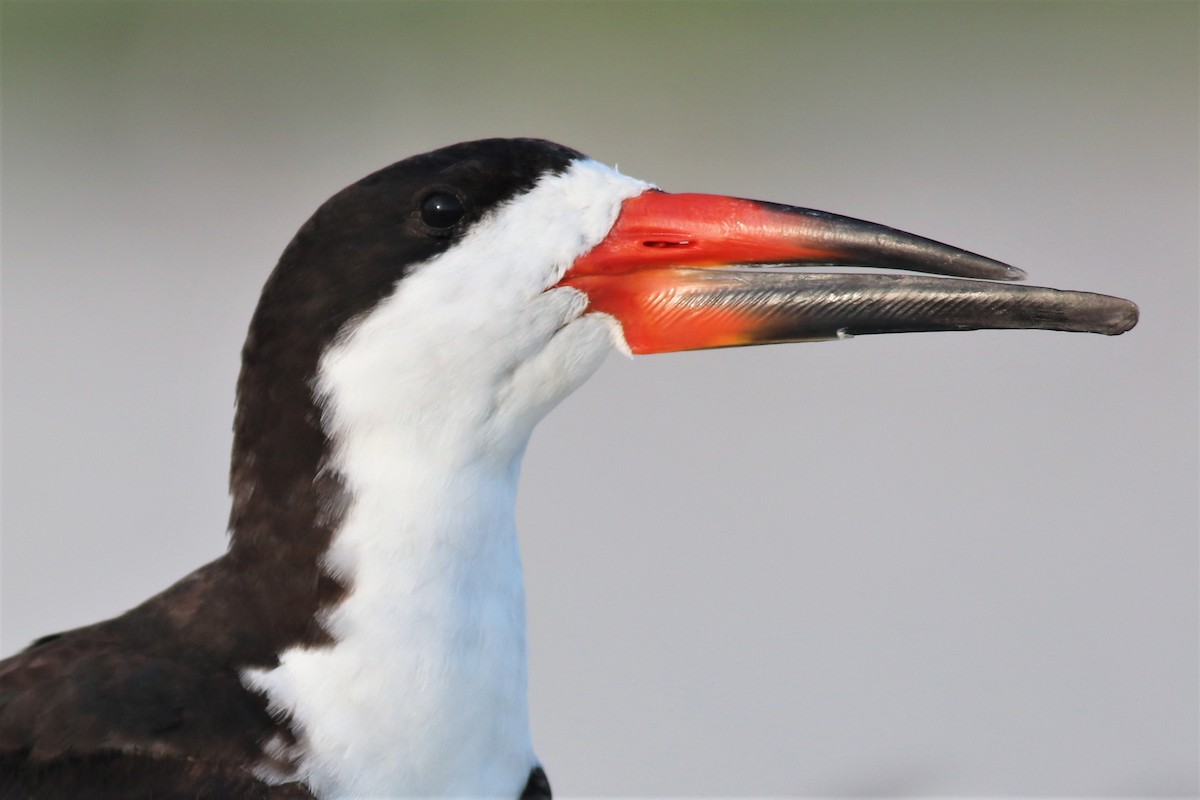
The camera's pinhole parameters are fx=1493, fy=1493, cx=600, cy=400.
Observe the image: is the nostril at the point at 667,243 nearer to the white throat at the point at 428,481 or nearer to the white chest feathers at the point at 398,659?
the white throat at the point at 428,481

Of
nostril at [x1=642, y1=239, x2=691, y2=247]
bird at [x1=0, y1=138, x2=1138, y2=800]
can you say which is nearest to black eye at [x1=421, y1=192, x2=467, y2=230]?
bird at [x1=0, y1=138, x2=1138, y2=800]

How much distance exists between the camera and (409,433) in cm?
198

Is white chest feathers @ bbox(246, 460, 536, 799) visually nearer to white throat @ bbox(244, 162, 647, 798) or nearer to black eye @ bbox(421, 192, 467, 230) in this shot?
white throat @ bbox(244, 162, 647, 798)

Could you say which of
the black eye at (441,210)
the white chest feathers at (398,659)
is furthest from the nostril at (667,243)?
the white chest feathers at (398,659)

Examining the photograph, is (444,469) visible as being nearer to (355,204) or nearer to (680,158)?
(355,204)

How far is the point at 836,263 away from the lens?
2.10 m

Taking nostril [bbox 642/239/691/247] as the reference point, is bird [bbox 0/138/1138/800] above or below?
below

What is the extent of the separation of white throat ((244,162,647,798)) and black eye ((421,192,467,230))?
0.03m

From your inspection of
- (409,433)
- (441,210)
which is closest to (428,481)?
(409,433)

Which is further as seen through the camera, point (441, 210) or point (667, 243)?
point (667, 243)

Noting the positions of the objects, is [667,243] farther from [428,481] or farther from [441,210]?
[428,481]

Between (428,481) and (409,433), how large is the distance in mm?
69

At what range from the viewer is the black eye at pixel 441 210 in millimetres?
1997

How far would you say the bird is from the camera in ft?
6.42
